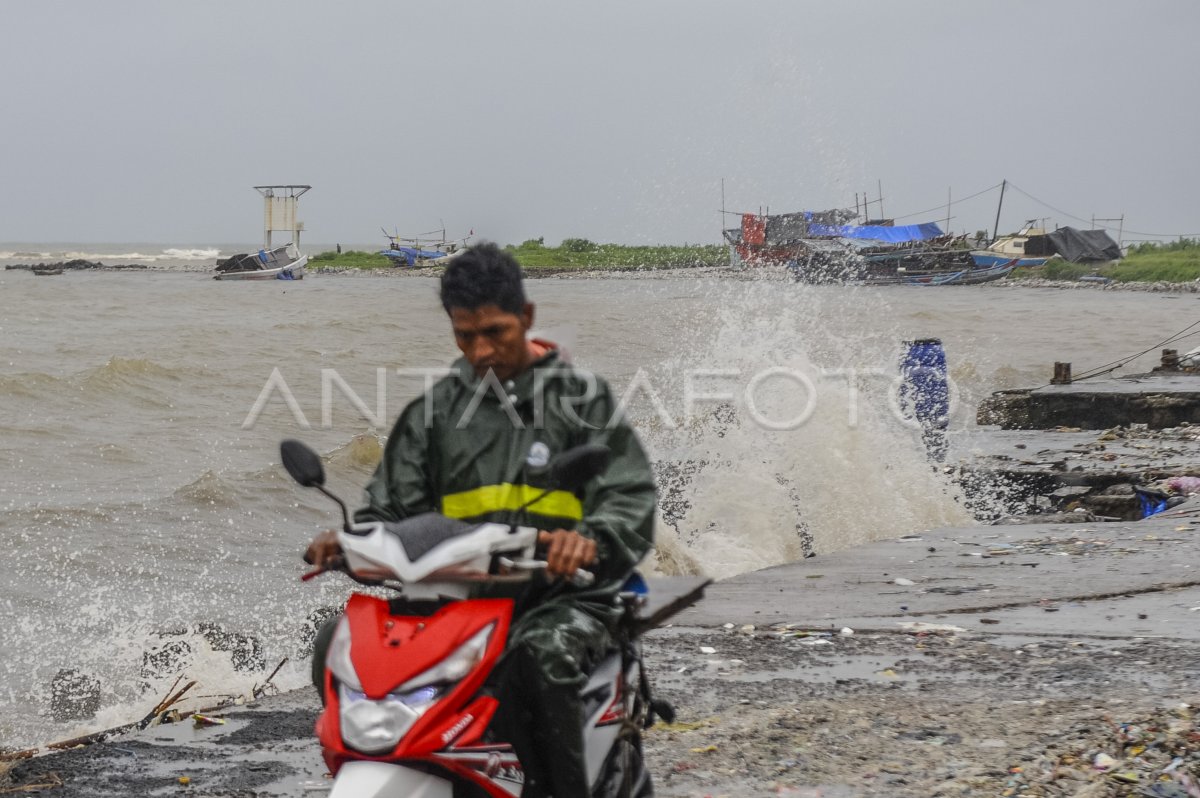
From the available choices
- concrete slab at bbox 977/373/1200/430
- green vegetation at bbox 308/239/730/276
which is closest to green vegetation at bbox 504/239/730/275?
green vegetation at bbox 308/239/730/276

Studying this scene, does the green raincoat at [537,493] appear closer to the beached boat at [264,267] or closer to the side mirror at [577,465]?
the side mirror at [577,465]

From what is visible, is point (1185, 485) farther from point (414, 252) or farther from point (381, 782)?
point (414, 252)

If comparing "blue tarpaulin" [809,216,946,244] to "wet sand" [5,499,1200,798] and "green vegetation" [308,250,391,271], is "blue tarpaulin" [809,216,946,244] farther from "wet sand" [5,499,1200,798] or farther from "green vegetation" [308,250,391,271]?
"wet sand" [5,499,1200,798]

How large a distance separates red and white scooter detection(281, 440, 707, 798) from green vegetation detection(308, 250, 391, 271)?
303 ft

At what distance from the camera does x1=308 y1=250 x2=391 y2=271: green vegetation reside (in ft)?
313

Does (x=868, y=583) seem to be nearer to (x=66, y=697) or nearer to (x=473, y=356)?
(x=66, y=697)

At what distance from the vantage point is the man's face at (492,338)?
3.03 m

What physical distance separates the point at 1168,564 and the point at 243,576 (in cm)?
634

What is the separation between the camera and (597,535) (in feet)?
9.50

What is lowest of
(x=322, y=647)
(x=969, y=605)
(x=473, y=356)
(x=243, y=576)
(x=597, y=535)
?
(x=243, y=576)

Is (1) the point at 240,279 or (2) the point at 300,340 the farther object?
(1) the point at 240,279

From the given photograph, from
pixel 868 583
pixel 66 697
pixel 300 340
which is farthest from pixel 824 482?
pixel 300 340

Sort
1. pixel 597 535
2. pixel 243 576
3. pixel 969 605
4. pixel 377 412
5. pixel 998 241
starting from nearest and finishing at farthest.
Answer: pixel 597 535
pixel 969 605
pixel 243 576
pixel 377 412
pixel 998 241

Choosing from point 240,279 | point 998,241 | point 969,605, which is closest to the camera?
point 969,605
